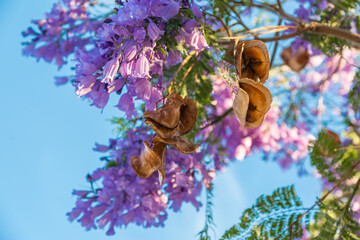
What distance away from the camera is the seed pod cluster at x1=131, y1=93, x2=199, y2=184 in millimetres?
476

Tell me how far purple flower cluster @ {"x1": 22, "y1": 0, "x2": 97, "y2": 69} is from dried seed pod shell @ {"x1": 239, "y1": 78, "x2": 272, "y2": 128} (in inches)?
26.6

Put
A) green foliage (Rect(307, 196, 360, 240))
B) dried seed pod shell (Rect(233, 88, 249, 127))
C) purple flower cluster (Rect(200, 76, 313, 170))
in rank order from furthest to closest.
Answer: purple flower cluster (Rect(200, 76, 313, 170))
green foliage (Rect(307, 196, 360, 240))
dried seed pod shell (Rect(233, 88, 249, 127))

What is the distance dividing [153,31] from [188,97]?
253 mm

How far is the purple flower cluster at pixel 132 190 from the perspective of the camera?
3.02 ft

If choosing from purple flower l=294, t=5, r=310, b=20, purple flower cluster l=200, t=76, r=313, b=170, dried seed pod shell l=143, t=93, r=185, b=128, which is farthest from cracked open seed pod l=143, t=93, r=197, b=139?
purple flower l=294, t=5, r=310, b=20

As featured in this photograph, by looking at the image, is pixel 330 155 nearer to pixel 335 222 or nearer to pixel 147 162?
pixel 335 222

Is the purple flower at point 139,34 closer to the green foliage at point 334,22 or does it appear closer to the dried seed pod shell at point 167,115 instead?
the dried seed pod shell at point 167,115

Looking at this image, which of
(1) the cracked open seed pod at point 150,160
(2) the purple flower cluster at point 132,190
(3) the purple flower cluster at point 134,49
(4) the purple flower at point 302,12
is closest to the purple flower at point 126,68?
(3) the purple flower cluster at point 134,49

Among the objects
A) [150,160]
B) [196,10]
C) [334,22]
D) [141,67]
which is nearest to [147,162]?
[150,160]

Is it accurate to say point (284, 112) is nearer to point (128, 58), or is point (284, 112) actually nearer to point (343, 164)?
point (343, 164)

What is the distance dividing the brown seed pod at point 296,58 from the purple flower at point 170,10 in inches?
20.8

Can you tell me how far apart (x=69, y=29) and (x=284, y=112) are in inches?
34.4

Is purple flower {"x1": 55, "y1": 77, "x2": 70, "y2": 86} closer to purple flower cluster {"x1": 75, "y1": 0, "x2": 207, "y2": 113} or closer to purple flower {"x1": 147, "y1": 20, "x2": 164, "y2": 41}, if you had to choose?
purple flower cluster {"x1": 75, "y1": 0, "x2": 207, "y2": 113}

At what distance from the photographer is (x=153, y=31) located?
52cm
